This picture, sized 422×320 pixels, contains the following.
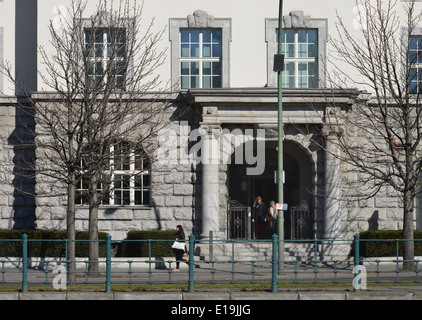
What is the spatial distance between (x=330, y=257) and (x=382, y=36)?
7.15 m

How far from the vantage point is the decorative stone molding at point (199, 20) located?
30.5 meters

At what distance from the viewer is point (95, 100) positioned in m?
25.2

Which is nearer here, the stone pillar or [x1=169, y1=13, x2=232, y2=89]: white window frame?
the stone pillar

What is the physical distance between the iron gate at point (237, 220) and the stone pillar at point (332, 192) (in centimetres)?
311

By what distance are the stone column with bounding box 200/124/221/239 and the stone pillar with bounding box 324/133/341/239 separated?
11.8 feet

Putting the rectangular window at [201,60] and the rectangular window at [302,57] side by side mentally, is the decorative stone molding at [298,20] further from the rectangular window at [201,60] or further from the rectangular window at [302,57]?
the rectangular window at [201,60]

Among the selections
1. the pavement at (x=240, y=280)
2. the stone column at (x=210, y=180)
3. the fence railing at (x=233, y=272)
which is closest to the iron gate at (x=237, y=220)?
the stone column at (x=210, y=180)

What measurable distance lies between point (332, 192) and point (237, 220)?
11.8 ft

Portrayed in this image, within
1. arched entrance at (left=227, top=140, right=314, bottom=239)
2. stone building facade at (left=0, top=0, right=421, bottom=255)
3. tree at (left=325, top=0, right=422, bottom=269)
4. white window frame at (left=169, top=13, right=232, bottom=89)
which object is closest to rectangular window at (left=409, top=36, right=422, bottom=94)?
tree at (left=325, top=0, right=422, bottom=269)

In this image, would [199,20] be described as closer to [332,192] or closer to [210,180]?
[210,180]

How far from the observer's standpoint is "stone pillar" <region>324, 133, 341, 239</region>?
2962 centimetres

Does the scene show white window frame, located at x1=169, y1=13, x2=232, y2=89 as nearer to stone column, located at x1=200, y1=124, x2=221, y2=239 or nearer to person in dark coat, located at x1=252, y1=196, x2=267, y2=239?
stone column, located at x1=200, y1=124, x2=221, y2=239

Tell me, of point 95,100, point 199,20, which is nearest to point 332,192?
point 199,20
